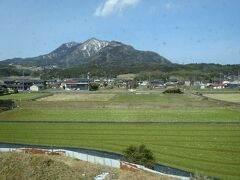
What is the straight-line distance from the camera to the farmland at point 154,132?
945 inches

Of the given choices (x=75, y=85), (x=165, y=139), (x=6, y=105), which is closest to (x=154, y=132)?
(x=165, y=139)

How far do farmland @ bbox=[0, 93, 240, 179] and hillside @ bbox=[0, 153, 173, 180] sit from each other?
6622 mm

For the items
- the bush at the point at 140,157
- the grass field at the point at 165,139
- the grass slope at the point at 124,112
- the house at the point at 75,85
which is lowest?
the grass field at the point at 165,139

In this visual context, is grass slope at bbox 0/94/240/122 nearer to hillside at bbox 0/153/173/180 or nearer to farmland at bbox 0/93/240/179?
farmland at bbox 0/93/240/179

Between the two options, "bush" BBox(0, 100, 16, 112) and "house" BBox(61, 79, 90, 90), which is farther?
"house" BBox(61, 79, 90, 90)

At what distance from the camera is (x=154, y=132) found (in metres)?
33.6

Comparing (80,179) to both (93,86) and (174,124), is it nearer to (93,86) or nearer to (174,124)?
(174,124)

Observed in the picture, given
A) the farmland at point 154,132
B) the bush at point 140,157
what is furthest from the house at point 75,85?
the bush at point 140,157

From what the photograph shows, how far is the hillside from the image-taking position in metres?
14.7

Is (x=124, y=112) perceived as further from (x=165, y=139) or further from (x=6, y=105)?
(x=165, y=139)

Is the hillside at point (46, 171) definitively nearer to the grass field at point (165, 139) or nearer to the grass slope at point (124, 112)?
the grass field at point (165, 139)

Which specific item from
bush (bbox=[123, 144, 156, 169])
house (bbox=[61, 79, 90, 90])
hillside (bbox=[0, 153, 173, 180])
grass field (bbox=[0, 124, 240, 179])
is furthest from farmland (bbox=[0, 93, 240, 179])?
house (bbox=[61, 79, 90, 90])

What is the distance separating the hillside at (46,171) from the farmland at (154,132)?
21.7ft

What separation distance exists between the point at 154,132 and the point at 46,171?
19372 millimetres
